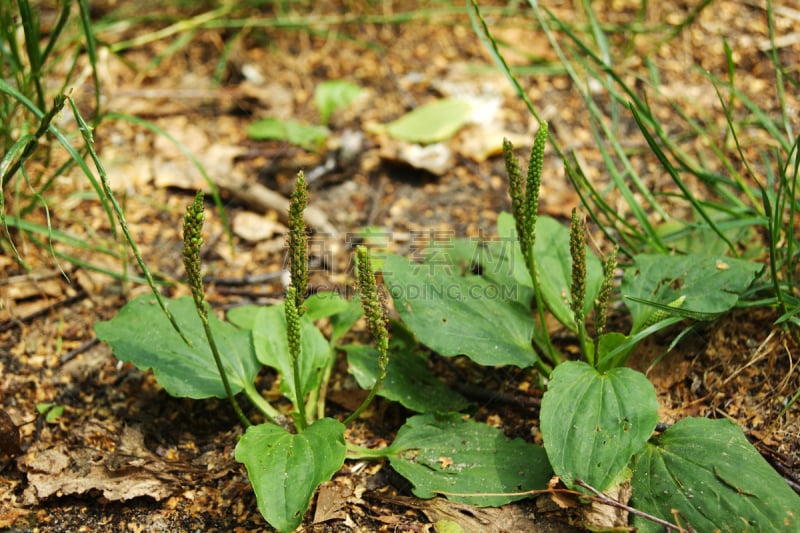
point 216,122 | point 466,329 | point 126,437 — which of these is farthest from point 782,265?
point 216,122

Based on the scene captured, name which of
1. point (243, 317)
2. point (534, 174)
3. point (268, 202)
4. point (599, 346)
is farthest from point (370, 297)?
point (268, 202)

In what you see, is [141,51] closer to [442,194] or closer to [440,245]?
[442,194]

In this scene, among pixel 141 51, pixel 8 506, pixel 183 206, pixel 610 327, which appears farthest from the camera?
pixel 141 51

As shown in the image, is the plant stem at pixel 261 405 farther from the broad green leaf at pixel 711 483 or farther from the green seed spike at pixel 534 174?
the broad green leaf at pixel 711 483

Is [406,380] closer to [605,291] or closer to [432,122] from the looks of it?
[605,291]

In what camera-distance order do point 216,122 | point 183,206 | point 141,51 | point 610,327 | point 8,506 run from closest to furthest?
point 8,506, point 610,327, point 183,206, point 216,122, point 141,51

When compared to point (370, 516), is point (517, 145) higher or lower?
higher

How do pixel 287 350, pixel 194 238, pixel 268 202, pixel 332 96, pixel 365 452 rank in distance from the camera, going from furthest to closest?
pixel 332 96 < pixel 268 202 < pixel 287 350 < pixel 365 452 < pixel 194 238
